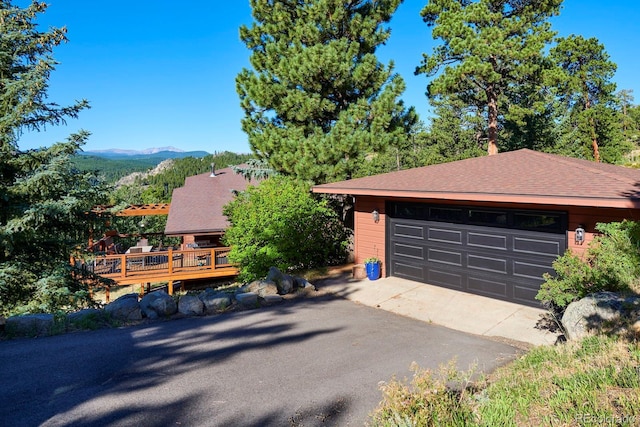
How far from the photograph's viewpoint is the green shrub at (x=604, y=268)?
5.55 metres

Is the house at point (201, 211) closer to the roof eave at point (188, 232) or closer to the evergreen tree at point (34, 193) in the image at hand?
the roof eave at point (188, 232)

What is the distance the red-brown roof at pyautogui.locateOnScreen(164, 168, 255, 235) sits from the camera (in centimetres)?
1627

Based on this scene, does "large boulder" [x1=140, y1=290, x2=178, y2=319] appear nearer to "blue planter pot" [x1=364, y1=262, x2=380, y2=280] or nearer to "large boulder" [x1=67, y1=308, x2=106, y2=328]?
"large boulder" [x1=67, y1=308, x2=106, y2=328]

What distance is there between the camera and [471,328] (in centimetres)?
650

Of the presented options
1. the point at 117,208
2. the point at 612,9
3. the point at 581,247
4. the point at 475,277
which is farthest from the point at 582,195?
the point at 612,9

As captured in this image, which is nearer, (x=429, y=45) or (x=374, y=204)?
(x=374, y=204)

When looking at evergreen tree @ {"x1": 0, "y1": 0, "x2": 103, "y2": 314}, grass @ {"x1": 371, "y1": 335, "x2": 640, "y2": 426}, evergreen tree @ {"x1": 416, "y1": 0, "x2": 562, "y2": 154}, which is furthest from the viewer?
evergreen tree @ {"x1": 416, "y1": 0, "x2": 562, "y2": 154}

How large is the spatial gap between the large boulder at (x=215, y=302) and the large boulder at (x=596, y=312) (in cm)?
575

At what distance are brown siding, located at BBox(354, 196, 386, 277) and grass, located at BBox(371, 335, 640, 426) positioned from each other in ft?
20.8

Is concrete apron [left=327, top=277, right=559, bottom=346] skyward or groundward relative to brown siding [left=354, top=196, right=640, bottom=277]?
groundward

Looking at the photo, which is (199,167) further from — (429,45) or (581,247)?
(581,247)

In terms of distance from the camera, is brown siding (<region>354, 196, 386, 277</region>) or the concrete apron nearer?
the concrete apron

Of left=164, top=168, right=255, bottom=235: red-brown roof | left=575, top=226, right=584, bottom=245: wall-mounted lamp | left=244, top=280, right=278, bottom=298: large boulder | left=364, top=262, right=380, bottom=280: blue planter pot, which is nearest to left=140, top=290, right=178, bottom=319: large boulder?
left=244, top=280, right=278, bottom=298: large boulder

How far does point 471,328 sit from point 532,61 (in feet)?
54.0
